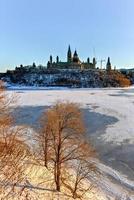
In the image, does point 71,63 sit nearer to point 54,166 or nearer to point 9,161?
point 54,166

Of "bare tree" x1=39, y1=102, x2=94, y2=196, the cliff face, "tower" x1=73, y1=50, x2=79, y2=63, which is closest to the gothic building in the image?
"tower" x1=73, y1=50, x2=79, y2=63

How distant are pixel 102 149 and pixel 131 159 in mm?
2818

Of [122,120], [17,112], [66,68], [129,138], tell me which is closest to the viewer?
[129,138]

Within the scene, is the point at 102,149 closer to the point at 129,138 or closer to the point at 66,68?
the point at 129,138

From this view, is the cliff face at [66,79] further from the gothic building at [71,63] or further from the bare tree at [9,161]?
the bare tree at [9,161]

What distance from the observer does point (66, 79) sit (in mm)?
142250

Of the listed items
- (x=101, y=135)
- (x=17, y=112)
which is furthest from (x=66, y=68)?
(x=101, y=135)

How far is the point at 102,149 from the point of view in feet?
87.8

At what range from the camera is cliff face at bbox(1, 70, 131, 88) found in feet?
452

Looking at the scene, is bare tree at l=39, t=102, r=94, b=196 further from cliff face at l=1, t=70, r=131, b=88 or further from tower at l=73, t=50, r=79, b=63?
tower at l=73, t=50, r=79, b=63

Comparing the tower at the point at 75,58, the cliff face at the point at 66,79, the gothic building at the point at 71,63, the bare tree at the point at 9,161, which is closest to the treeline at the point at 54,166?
the bare tree at the point at 9,161

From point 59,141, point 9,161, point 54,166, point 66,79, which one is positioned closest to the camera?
point 9,161

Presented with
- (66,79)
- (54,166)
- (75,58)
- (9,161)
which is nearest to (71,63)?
(75,58)

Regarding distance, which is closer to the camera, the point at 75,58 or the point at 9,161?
the point at 9,161
